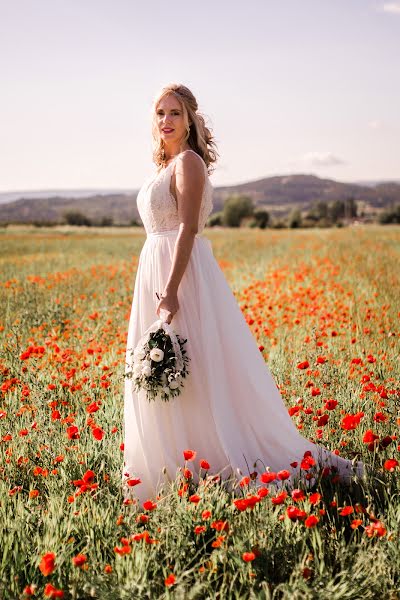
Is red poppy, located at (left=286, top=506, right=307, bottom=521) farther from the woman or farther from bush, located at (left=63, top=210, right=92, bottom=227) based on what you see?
bush, located at (left=63, top=210, right=92, bottom=227)

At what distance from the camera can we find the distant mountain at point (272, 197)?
429ft

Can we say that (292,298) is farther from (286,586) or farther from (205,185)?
(286,586)

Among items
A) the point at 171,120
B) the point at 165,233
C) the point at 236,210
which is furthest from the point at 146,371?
the point at 236,210

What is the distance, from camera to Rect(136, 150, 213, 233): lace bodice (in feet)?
10.3

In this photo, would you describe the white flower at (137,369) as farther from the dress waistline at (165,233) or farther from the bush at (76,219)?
the bush at (76,219)

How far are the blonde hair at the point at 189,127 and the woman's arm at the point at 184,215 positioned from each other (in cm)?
24

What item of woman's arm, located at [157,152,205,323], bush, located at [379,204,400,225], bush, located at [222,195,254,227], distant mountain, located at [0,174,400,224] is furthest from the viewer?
distant mountain, located at [0,174,400,224]

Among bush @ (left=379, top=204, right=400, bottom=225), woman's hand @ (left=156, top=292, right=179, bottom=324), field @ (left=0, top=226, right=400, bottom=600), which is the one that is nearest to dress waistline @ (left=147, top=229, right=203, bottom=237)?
woman's hand @ (left=156, top=292, right=179, bottom=324)

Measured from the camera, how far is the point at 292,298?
793 centimetres

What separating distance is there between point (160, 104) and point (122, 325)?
4.31m

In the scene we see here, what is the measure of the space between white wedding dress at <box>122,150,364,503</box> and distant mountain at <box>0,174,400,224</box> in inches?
4739

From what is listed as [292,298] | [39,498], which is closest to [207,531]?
[39,498]

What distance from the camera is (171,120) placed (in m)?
3.20

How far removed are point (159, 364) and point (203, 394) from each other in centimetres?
45
